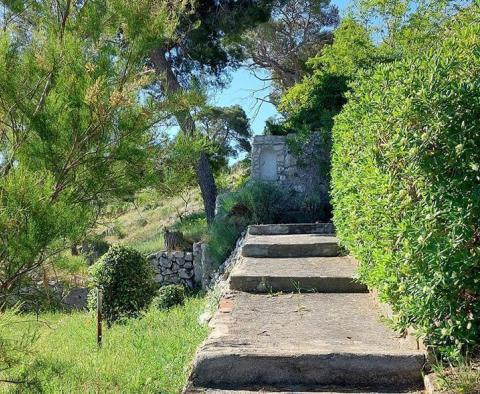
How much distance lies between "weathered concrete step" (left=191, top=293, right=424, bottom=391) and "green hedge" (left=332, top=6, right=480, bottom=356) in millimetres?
223

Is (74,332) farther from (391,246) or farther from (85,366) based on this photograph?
(391,246)

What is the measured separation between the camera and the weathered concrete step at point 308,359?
2734 mm

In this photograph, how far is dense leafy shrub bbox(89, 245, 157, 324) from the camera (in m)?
8.47

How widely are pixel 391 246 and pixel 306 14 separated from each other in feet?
65.3

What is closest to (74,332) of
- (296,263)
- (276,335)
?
(296,263)

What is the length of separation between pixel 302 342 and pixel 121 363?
1.84m

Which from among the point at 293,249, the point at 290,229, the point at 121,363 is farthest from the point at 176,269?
the point at 121,363

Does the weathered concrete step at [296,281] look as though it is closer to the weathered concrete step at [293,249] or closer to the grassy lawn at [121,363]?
the grassy lawn at [121,363]

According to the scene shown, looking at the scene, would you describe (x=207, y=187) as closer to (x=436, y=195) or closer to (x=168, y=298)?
→ (x=168, y=298)

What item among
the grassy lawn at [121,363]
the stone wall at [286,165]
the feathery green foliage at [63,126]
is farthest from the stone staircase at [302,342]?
the stone wall at [286,165]

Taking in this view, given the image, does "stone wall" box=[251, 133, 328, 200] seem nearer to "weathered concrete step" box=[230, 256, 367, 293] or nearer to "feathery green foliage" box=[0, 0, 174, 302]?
"weathered concrete step" box=[230, 256, 367, 293]

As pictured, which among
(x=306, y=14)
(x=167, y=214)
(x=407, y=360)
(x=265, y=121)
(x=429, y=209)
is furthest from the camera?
(x=167, y=214)

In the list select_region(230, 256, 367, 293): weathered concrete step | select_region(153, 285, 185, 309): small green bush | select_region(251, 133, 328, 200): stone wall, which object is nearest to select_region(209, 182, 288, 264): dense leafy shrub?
select_region(251, 133, 328, 200): stone wall

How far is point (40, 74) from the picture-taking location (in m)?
3.15
